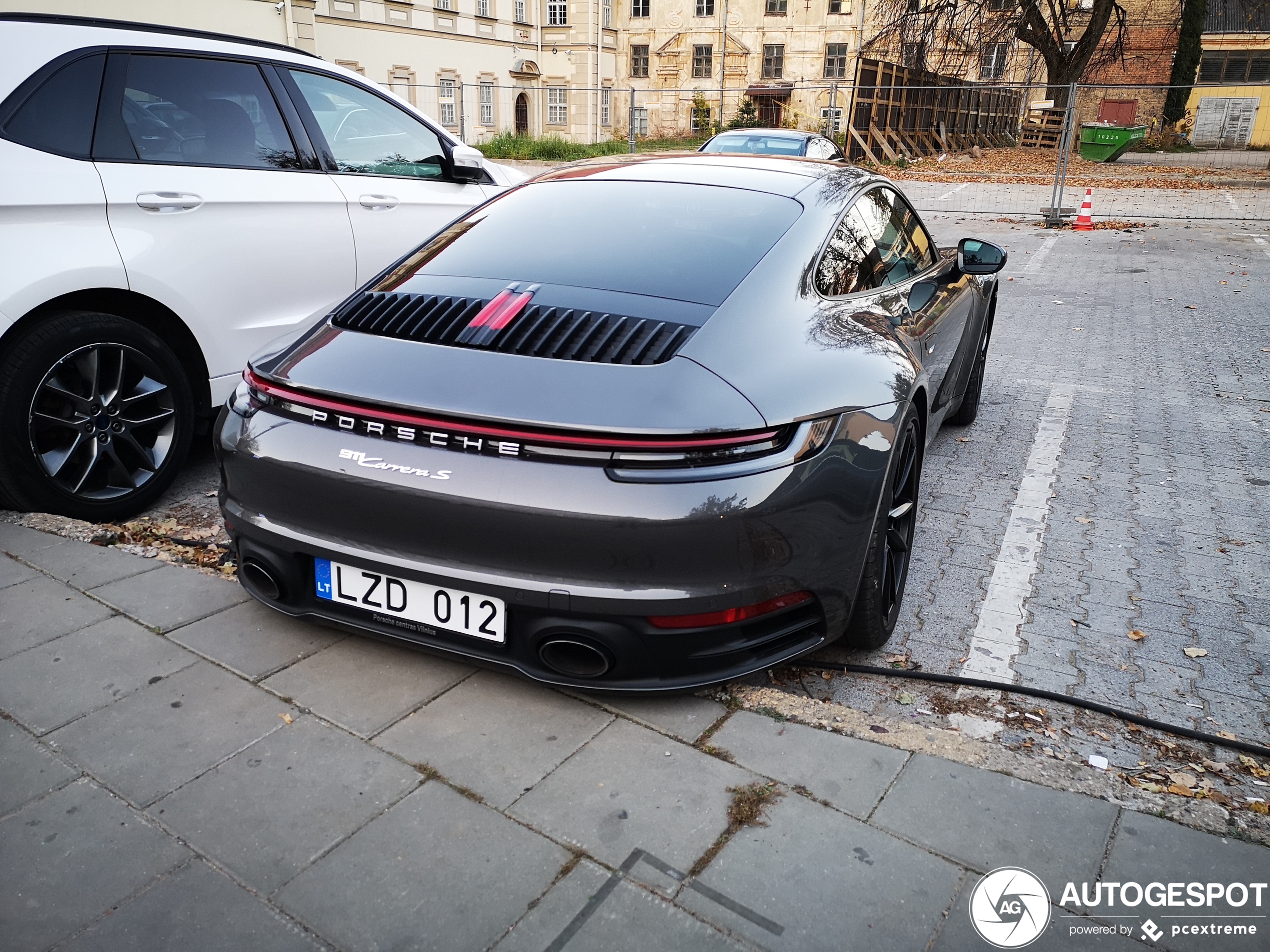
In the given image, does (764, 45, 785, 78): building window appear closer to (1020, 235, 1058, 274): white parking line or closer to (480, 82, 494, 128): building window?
(480, 82, 494, 128): building window

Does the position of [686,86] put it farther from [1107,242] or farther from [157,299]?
[157,299]

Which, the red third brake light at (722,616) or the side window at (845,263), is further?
the side window at (845,263)

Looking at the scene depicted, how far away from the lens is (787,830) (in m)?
2.24

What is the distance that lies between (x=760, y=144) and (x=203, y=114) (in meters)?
12.3

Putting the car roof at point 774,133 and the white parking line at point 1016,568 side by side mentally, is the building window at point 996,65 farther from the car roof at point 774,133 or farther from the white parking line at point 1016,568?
the white parking line at point 1016,568

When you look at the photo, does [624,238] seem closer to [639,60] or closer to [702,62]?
[702,62]

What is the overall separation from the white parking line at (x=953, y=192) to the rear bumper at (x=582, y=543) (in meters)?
18.4

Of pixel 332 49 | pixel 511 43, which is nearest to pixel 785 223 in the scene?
pixel 332 49

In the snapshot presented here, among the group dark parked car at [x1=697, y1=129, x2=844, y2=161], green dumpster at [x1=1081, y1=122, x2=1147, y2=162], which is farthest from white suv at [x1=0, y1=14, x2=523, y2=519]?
green dumpster at [x1=1081, y1=122, x2=1147, y2=162]

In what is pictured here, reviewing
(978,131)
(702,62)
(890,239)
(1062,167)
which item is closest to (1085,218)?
(1062,167)

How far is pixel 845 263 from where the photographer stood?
132 inches

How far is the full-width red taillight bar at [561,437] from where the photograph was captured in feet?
7.72

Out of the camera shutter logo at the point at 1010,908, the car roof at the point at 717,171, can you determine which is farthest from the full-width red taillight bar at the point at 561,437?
the car roof at the point at 717,171

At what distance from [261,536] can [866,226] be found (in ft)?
7.89
